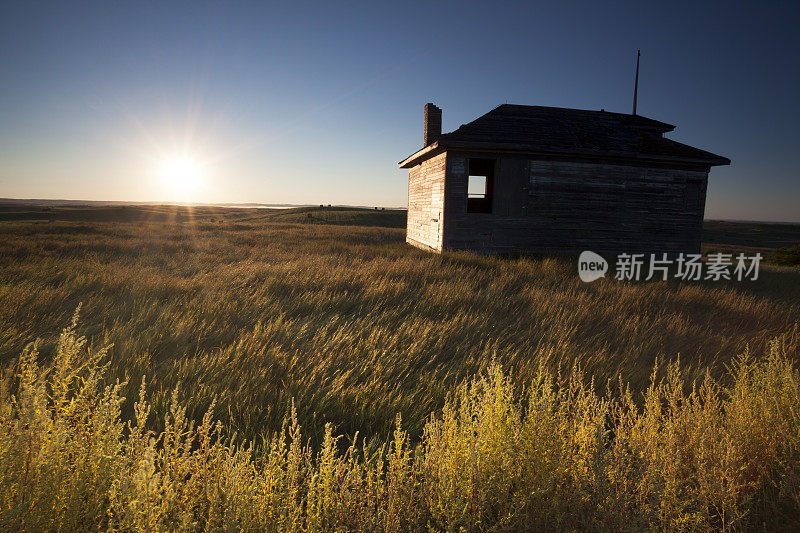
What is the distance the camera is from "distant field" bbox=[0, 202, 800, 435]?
335cm

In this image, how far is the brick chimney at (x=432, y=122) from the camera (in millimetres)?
14703

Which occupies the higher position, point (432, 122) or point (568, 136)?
point (432, 122)

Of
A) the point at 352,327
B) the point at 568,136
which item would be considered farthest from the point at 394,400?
the point at 568,136

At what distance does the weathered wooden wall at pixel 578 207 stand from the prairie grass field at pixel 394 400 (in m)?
3.54

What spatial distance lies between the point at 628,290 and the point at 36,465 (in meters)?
9.22

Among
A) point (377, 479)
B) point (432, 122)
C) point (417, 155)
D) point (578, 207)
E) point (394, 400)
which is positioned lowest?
point (394, 400)

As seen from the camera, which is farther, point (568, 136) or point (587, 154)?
point (568, 136)

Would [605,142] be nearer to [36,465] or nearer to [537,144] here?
[537,144]

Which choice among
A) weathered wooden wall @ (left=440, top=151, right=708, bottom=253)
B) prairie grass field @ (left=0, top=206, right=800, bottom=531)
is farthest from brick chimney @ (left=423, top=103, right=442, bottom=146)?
prairie grass field @ (left=0, top=206, right=800, bottom=531)

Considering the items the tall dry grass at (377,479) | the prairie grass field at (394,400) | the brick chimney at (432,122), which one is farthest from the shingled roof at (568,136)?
the tall dry grass at (377,479)

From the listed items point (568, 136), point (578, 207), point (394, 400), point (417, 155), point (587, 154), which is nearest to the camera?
point (394, 400)

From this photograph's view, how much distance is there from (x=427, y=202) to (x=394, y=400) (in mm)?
12391

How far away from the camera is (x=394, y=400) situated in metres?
3.22

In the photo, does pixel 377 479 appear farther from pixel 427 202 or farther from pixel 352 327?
pixel 427 202
